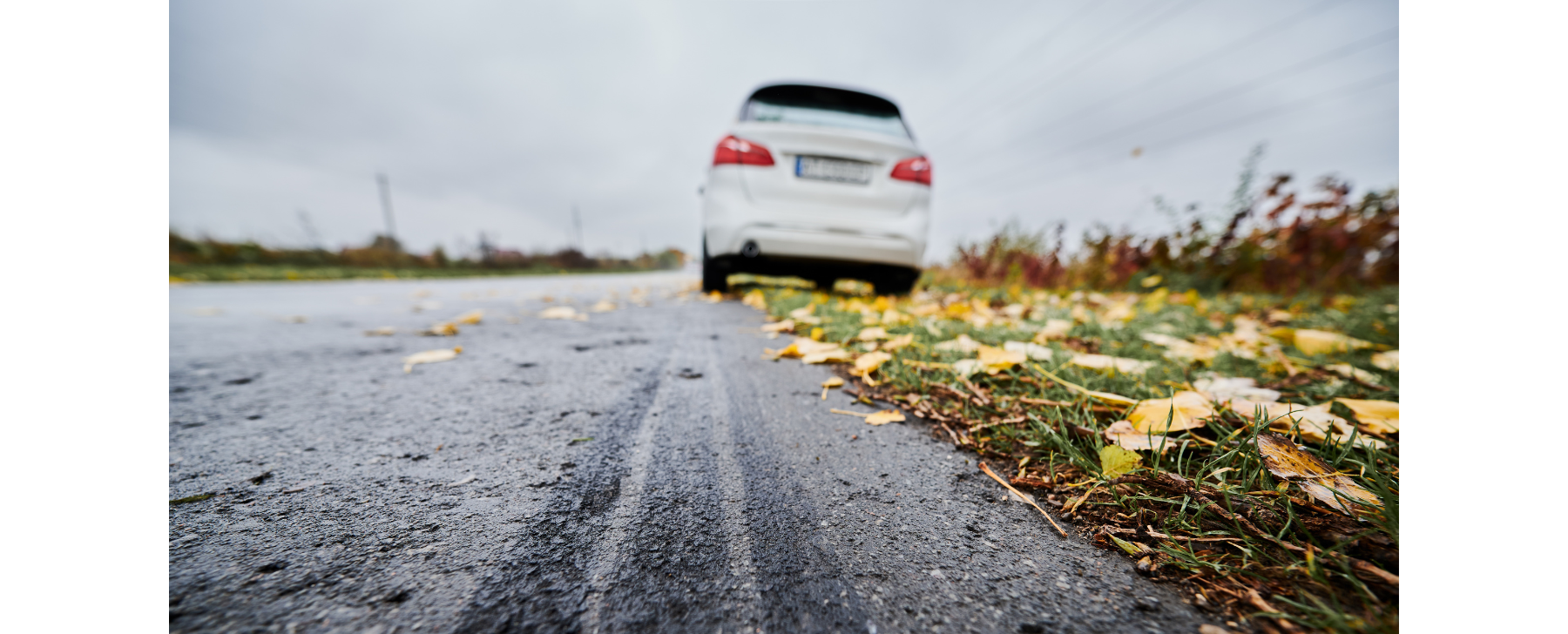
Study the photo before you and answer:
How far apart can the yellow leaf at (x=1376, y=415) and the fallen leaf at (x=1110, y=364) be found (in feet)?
1.26

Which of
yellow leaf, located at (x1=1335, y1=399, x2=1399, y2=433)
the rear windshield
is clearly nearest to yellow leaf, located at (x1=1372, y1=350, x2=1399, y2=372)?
yellow leaf, located at (x1=1335, y1=399, x2=1399, y2=433)

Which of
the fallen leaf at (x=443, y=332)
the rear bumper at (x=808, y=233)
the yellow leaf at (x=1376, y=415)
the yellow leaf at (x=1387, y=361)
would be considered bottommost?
the yellow leaf at (x=1376, y=415)

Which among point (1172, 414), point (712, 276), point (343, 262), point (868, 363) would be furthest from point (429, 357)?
point (343, 262)

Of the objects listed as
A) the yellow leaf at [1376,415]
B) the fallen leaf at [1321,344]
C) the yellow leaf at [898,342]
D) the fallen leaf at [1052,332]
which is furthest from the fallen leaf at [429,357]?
the fallen leaf at [1321,344]

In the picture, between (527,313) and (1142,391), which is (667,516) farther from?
(527,313)

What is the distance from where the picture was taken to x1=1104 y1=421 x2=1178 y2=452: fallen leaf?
0.84 meters

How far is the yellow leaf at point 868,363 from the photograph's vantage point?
1421mm

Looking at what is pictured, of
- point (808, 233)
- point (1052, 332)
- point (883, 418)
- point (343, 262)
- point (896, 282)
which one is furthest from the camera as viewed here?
point (343, 262)

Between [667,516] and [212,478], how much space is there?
32.8 inches

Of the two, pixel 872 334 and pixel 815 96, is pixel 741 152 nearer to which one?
pixel 815 96

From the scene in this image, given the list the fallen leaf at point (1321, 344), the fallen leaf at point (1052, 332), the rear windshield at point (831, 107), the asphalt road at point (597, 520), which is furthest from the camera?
the rear windshield at point (831, 107)

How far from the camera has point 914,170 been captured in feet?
10.8

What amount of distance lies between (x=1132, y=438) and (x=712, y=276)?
3.33 m

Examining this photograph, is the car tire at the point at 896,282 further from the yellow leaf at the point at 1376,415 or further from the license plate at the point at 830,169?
the yellow leaf at the point at 1376,415
